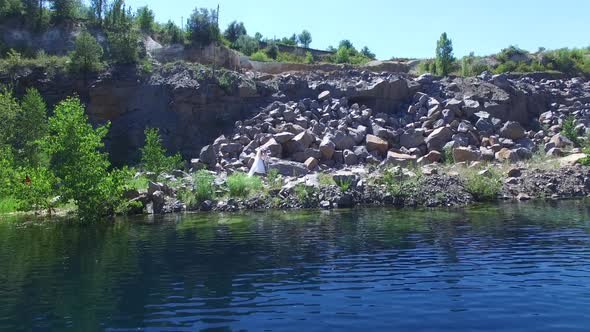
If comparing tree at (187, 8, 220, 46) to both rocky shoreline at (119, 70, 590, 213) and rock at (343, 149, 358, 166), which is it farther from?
rock at (343, 149, 358, 166)

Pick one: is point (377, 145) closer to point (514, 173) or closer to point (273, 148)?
point (273, 148)

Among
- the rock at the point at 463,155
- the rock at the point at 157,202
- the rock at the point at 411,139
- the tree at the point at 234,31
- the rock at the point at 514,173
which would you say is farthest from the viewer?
the tree at the point at 234,31

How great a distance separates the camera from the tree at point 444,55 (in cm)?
5156

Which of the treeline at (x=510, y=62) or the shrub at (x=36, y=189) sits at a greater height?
the treeline at (x=510, y=62)

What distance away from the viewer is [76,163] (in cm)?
2289

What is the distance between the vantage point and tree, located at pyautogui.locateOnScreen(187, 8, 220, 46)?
161 ft

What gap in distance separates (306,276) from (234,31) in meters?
65.4

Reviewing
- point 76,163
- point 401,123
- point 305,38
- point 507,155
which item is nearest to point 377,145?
point 401,123

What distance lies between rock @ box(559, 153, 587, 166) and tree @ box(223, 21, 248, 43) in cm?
4930

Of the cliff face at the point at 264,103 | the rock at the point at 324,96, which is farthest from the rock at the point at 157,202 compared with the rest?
the rock at the point at 324,96

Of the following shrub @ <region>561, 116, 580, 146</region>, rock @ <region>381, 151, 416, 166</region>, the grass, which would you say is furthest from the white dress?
shrub @ <region>561, 116, 580, 146</region>

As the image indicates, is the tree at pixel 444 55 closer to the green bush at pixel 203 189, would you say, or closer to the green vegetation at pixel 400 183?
the green vegetation at pixel 400 183

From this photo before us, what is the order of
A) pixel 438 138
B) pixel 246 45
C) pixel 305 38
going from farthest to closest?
pixel 305 38, pixel 246 45, pixel 438 138

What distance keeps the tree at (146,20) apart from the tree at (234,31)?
2297cm
